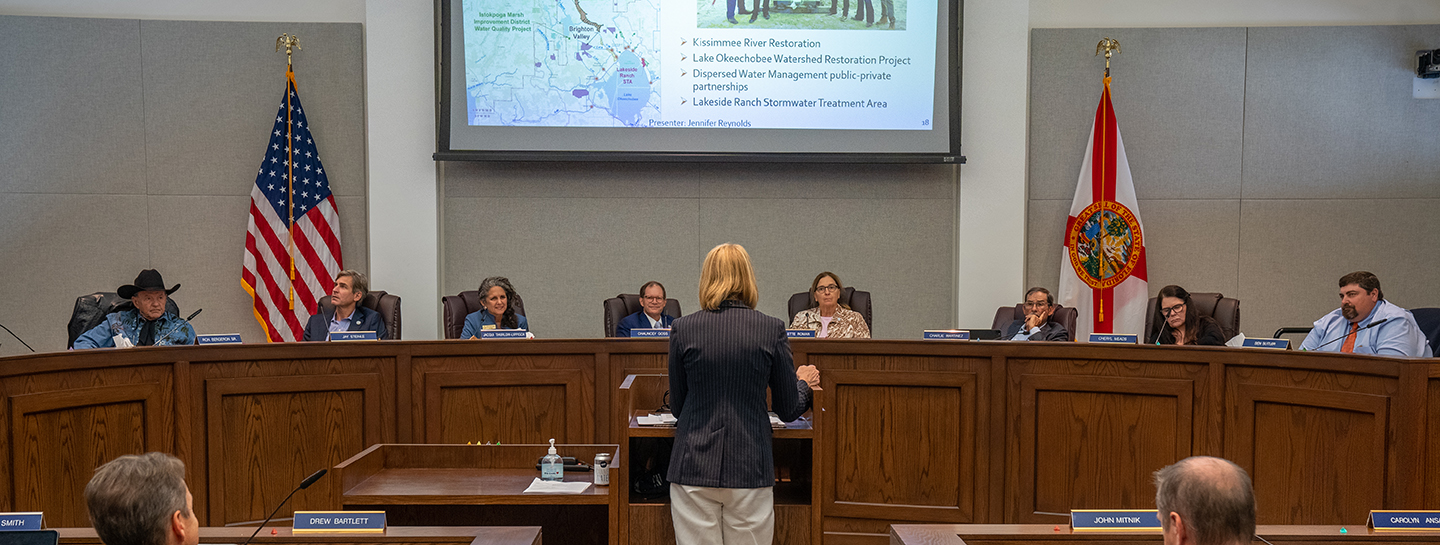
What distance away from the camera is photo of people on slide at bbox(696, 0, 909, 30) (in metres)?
5.63

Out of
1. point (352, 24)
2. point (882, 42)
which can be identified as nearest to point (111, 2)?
point (352, 24)

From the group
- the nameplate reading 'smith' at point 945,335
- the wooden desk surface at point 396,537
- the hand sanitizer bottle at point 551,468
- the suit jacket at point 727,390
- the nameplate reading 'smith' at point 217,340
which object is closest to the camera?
the wooden desk surface at point 396,537

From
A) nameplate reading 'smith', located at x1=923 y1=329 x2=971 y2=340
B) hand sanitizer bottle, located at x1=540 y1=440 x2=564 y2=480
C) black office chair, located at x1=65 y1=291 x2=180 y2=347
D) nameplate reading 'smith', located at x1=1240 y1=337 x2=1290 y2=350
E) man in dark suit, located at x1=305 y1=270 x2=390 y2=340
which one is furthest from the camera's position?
man in dark suit, located at x1=305 y1=270 x2=390 y2=340

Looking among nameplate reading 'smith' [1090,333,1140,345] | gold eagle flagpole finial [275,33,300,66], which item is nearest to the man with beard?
nameplate reading 'smith' [1090,333,1140,345]

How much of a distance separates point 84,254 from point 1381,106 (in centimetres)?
845

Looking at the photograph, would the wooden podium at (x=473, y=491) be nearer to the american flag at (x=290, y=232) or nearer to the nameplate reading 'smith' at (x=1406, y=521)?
the nameplate reading 'smith' at (x=1406, y=521)

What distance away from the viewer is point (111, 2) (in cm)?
578

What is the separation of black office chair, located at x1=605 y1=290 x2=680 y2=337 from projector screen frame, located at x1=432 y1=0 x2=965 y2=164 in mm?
1048

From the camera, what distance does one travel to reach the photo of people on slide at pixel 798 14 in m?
5.63

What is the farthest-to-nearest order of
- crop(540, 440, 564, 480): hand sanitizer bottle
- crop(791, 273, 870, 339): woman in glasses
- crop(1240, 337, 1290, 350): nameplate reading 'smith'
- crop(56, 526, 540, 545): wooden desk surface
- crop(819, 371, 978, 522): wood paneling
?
crop(791, 273, 870, 339): woman in glasses
crop(819, 371, 978, 522): wood paneling
crop(1240, 337, 1290, 350): nameplate reading 'smith'
crop(540, 440, 564, 480): hand sanitizer bottle
crop(56, 526, 540, 545): wooden desk surface

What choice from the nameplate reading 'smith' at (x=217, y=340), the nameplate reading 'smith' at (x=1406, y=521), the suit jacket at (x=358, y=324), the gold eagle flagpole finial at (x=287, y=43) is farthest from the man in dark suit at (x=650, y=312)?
the nameplate reading 'smith' at (x=1406, y=521)

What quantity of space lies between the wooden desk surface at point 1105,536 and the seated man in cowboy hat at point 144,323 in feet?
11.6

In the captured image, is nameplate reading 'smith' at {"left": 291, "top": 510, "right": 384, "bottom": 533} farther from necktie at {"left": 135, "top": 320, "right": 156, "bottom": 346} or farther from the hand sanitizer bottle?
necktie at {"left": 135, "top": 320, "right": 156, "bottom": 346}

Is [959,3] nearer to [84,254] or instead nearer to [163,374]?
[163,374]
